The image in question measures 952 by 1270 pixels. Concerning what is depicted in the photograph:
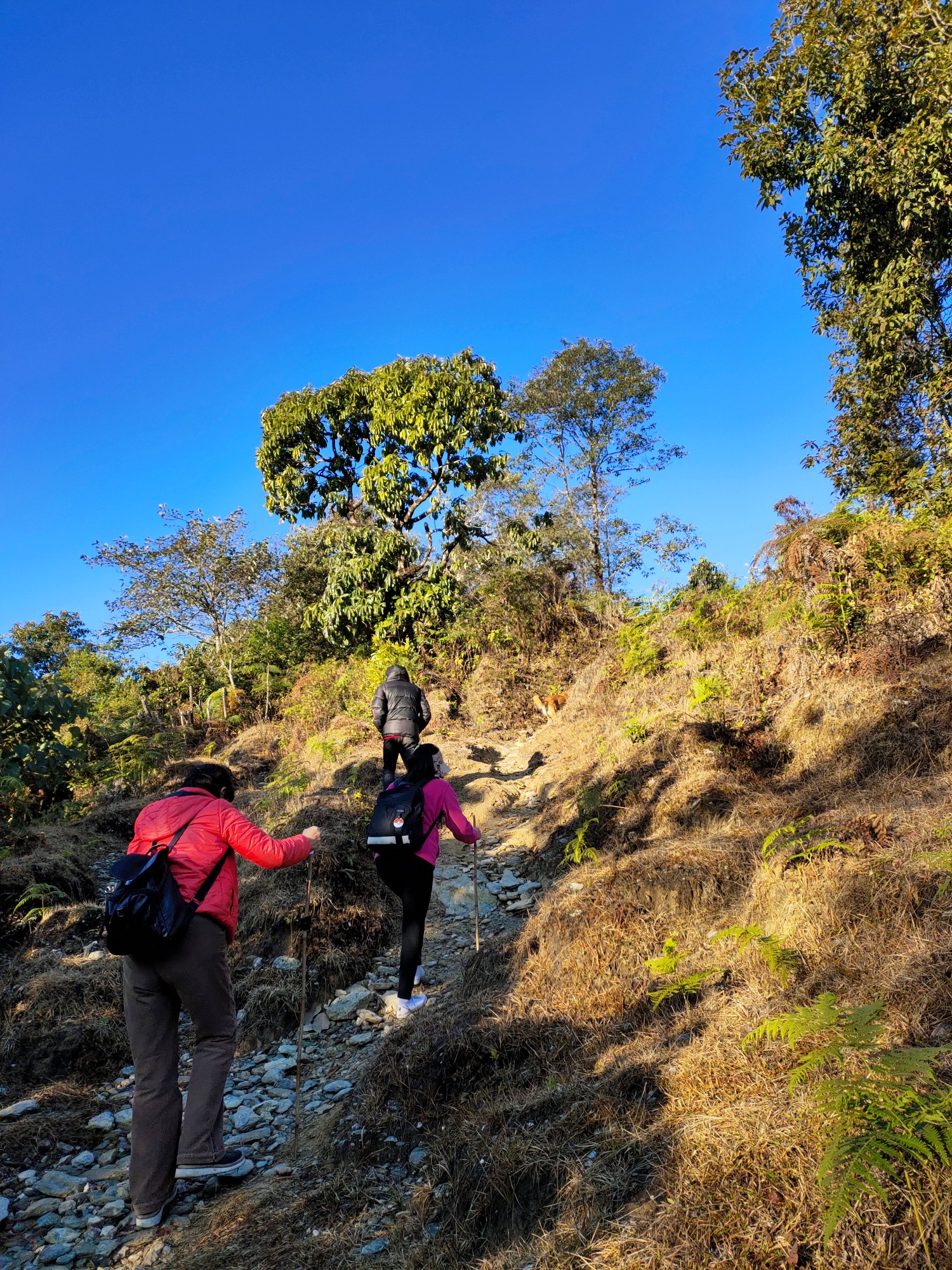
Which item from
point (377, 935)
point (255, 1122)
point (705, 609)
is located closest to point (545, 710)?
point (705, 609)

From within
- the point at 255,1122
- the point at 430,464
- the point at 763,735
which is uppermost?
the point at 430,464

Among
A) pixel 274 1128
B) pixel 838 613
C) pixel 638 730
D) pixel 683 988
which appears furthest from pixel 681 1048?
pixel 838 613

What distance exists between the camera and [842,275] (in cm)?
1185

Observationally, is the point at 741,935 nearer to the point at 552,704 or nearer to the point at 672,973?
the point at 672,973

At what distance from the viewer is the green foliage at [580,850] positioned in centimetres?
581

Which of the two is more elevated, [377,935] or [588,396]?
[588,396]

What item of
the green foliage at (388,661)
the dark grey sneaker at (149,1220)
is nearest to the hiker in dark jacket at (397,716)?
the dark grey sneaker at (149,1220)

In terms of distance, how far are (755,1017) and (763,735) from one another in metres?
4.19

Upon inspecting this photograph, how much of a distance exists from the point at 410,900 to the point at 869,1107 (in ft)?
10.6

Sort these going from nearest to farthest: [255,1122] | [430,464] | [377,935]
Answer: [255,1122] → [377,935] → [430,464]

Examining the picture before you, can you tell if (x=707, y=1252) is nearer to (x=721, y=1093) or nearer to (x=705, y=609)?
(x=721, y=1093)

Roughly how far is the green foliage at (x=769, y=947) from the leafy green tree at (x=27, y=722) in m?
6.74

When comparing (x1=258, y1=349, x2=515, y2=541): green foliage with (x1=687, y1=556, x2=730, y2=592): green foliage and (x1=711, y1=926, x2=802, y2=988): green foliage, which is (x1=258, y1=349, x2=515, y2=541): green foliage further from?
(x1=711, y1=926, x2=802, y2=988): green foliage

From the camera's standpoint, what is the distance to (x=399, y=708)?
26.3 feet
